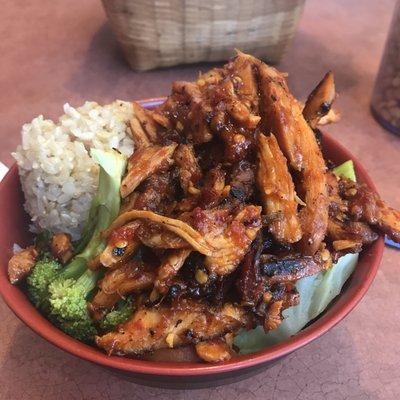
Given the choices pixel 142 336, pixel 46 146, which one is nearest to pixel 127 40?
pixel 46 146

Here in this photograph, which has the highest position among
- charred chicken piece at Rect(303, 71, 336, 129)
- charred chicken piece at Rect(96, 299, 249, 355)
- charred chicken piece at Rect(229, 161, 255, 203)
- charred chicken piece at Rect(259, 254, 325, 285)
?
charred chicken piece at Rect(303, 71, 336, 129)

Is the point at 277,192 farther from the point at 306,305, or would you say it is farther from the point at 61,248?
the point at 61,248

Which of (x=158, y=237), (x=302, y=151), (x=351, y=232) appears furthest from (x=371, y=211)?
(x=158, y=237)

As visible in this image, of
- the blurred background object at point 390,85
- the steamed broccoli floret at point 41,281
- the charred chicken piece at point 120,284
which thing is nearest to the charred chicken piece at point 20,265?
the steamed broccoli floret at point 41,281

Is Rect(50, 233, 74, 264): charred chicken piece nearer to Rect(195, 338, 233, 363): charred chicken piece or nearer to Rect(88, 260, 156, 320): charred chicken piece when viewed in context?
Rect(88, 260, 156, 320): charred chicken piece

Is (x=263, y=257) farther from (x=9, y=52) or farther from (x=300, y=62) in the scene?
(x=9, y=52)

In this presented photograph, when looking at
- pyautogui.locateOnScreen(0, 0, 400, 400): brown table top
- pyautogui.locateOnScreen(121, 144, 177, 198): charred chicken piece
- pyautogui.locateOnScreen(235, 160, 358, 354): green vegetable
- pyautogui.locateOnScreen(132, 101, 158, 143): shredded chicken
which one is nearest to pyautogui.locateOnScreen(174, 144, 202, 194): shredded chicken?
pyautogui.locateOnScreen(121, 144, 177, 198): charred chicken piece

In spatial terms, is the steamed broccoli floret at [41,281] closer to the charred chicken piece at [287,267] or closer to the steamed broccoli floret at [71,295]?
the steamed broccoli floret at [71,295]
